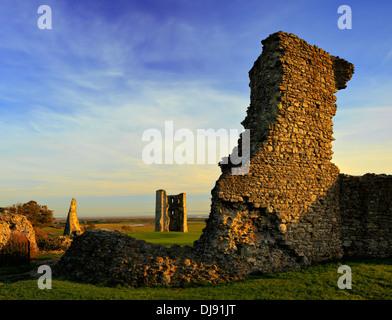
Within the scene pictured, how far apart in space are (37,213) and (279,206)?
26.6 meters

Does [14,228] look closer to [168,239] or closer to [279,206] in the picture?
[168,239]

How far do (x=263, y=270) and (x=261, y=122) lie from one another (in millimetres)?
5189

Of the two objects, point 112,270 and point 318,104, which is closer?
point 112,270

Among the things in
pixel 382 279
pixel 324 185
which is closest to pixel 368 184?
pixel 324 185

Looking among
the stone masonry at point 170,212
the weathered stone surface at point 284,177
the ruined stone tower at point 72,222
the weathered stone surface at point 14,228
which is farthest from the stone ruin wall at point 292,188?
the stone masonry at point 170,212

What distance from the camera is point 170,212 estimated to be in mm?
33969

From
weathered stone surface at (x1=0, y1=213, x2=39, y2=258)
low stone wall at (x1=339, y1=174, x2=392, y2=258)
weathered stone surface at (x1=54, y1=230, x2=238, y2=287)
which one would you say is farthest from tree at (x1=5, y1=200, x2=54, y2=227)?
low stone wall at (x1=339, y1=174, x2=392, y2=258)

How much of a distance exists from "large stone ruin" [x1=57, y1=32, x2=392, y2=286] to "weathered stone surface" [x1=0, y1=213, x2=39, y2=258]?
5801 mm

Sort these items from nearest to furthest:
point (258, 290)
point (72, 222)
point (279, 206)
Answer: point (258, 290)
point (279, 206)
point (72, 222)

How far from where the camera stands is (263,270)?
8.70 m

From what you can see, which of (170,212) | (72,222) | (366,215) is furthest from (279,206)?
(170,212)

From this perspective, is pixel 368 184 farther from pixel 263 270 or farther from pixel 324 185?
pixel 263 270

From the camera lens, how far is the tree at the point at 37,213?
26453mm
